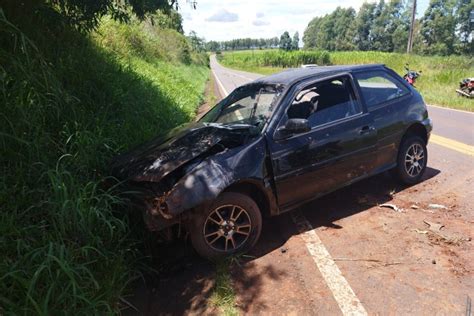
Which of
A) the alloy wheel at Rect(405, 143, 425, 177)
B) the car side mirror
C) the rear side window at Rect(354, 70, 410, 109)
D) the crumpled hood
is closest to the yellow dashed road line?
the alloy wheel at Rect(405, 143, 425, 177)

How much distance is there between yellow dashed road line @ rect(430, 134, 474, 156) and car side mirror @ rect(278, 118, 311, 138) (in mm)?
4432

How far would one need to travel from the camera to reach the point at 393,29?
95812 mm

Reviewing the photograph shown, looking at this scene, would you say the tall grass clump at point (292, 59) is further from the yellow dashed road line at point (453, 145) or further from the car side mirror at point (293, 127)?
the car side mirror at point (293, 127)

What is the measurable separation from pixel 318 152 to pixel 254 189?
84cm

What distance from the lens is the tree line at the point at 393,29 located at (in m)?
76.7

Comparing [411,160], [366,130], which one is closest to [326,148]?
[366,130]

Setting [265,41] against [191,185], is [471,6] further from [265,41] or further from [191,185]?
[265,41]

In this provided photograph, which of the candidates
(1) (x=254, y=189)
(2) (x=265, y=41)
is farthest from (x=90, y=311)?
(2) (x=265, y=41)

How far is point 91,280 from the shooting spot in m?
2.97

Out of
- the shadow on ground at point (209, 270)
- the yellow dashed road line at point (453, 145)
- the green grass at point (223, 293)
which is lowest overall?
the yellow dashed road line at point (453, 145)

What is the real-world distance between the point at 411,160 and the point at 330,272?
2594 millimetres

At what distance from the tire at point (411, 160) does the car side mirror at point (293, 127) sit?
6.07ft

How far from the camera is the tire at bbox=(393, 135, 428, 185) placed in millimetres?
5000

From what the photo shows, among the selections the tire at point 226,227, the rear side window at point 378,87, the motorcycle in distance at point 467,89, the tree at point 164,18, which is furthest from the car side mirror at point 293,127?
the motorcycle in distance at point 467,89
